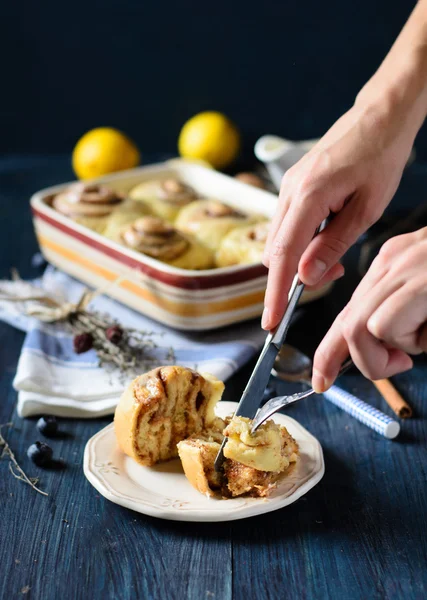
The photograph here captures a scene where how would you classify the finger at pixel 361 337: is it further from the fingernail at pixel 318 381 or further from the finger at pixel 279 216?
the finger at pixel 279 216

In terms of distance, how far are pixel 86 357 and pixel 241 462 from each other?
639 millimetres

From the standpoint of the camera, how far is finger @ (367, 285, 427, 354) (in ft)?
3.19

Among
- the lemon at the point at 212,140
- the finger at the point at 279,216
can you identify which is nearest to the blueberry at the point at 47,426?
the finger at the point at 279,216

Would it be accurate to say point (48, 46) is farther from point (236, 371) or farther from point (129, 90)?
point (236, 371)

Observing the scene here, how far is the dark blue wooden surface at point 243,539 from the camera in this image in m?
1.11

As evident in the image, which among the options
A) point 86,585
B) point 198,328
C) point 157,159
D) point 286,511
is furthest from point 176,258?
point 157,159

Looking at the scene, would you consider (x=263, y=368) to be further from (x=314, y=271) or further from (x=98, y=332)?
(x=98, y=332)

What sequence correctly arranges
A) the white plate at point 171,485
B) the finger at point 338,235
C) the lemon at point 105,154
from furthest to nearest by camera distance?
the lemon at point 105,154, the finger at point 338,235, the white plate at point 171,485

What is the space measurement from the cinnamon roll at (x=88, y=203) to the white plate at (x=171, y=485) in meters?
0.81

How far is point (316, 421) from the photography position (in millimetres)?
1542

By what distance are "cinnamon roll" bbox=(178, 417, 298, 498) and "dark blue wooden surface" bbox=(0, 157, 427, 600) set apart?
0.18ft

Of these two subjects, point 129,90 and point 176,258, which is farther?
point 129,90

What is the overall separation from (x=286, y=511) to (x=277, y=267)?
1.28ft

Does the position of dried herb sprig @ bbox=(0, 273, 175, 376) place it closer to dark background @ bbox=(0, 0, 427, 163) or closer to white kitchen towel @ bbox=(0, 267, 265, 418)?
white kitchen towel @ bbox=(0, 267, 265, 418)
